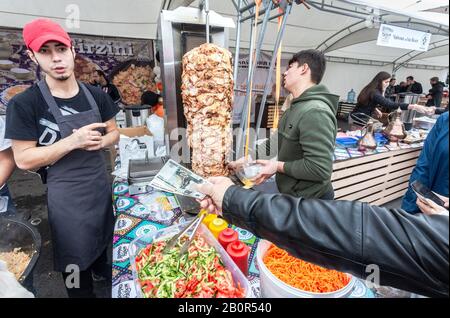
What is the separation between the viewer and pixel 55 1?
433 cm

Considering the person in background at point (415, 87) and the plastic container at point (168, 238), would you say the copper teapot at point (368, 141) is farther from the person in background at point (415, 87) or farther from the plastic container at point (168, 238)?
the person in background at point (415, 87)

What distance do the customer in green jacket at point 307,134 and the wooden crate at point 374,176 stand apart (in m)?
1.53

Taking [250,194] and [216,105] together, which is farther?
[216,105]

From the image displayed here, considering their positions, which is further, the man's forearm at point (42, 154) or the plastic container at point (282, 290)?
the man's forearm at point (42, 154)

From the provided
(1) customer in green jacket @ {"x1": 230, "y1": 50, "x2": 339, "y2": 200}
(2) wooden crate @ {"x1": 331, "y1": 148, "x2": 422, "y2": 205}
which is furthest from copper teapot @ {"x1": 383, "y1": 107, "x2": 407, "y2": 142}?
(1) customer in green jacket @ {"x1": 230, "y1": 50, "x2": 339, "y2": 200}

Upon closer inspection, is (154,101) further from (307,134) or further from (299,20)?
(299,20)

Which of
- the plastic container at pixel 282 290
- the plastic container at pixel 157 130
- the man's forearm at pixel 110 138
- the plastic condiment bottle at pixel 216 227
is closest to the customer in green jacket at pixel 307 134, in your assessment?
the plastic condiment bottle at pixel 216 227

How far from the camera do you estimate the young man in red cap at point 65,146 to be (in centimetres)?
142

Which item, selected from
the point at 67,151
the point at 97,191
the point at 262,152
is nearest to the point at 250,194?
the point at 67,151

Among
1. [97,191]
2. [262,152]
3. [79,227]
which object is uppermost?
[262,152]

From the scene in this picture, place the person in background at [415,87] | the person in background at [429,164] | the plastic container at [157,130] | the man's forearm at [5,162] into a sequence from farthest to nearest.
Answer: the person in background at [415,87] → the plastic container at [157,130] → the man's forearm at [5,162] → the person in background at [429,164]

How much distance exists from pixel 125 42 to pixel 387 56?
11.5 metres
